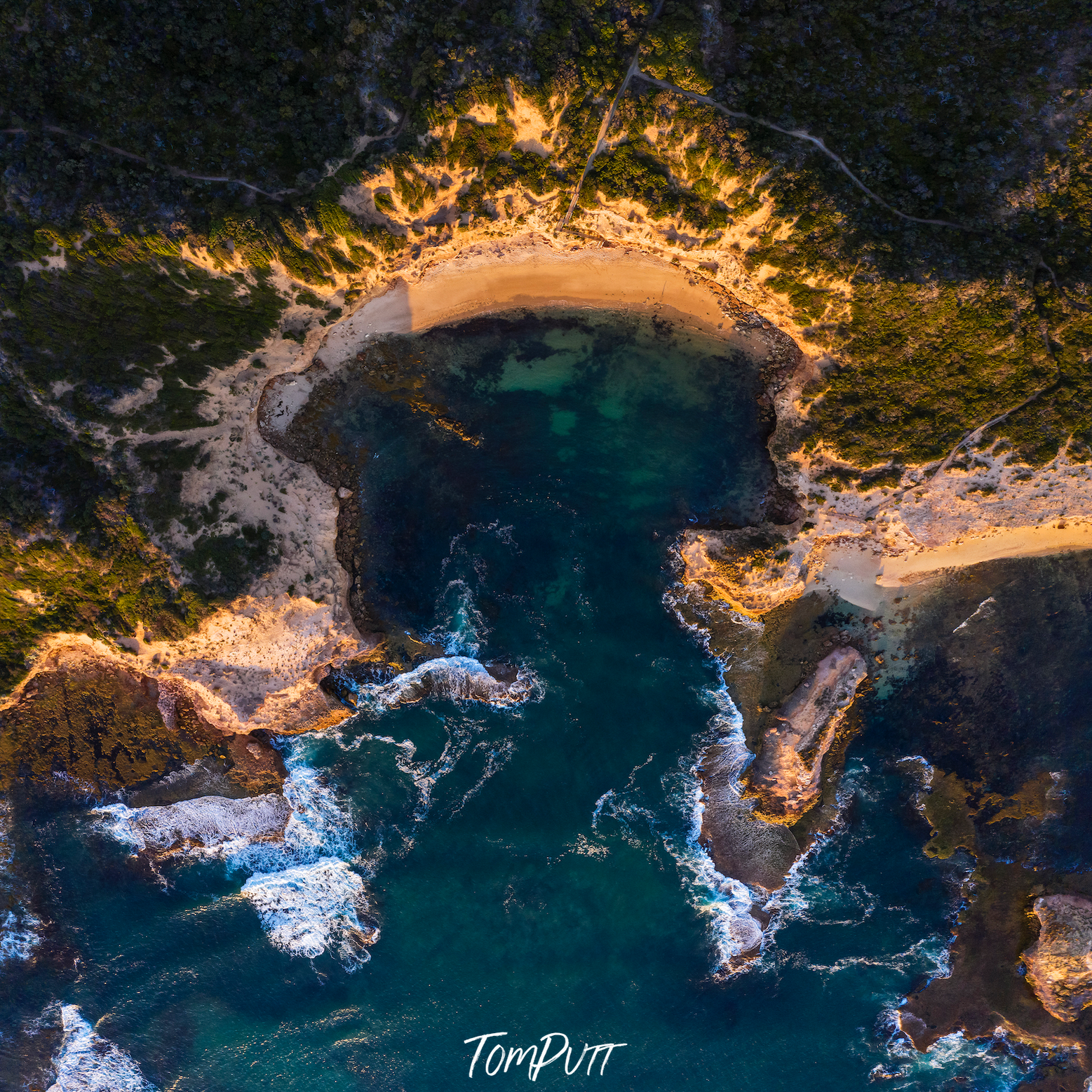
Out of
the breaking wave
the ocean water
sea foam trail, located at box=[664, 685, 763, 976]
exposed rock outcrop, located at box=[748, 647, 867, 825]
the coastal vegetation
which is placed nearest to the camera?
the coastal vegetation

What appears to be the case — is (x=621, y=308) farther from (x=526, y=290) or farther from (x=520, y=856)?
(x=520, y=856)

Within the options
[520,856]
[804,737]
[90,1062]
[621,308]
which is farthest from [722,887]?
[90,1062]

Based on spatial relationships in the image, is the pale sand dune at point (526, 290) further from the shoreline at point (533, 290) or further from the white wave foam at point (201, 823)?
the white wave foam at point (201, 823)

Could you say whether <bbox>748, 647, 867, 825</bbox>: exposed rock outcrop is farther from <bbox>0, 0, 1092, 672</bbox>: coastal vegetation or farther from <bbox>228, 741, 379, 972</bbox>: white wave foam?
<bbox>228, 741, 379, 972</bbox>: white wave foam

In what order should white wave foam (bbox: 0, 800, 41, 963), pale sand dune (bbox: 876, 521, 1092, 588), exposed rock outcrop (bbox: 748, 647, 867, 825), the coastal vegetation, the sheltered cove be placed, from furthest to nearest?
white wave foam (bbox: 0, 800, 41, 963) < exposed rock outcrop (bbox: 748, 647, 867, 825) < the sheltered cove < pale sand dune (bbox: 876, 521, 1092, 588) < the coastal vegetation

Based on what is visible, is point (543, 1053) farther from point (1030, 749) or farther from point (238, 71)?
point (238, 71)

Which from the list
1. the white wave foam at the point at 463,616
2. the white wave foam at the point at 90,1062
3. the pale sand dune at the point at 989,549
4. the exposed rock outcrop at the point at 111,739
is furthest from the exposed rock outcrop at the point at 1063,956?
the white wave foam at the point at 90,1062

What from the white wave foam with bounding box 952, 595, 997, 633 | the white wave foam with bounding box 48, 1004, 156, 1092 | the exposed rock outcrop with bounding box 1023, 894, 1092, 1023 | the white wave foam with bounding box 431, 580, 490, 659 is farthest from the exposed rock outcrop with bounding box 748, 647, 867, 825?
the white wave foam with bounding box 48, 1004, 156, 1092
